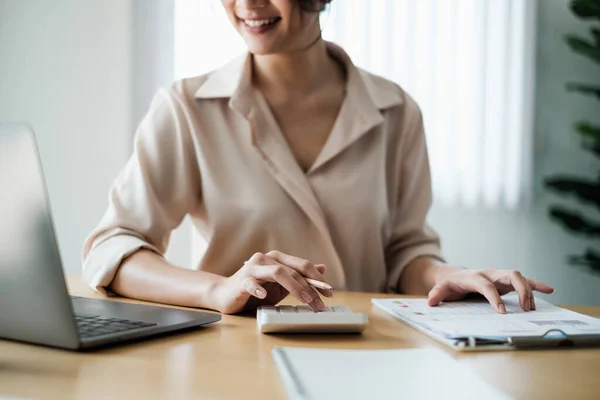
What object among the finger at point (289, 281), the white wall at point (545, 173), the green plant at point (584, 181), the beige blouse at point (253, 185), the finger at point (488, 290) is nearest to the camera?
the finger at point (289, 281)

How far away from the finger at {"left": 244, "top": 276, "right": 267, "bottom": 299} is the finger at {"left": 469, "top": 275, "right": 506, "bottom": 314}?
354mm

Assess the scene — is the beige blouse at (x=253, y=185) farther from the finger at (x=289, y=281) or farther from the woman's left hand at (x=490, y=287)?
the finger at (x=289, y=281)

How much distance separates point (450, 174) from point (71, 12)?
180cm

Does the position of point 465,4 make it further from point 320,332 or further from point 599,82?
point 320,332

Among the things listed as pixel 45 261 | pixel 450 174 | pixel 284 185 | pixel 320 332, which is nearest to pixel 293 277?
pixel 320 332

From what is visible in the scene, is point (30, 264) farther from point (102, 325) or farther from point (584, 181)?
point (584, 181)

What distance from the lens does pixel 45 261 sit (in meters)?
0.63

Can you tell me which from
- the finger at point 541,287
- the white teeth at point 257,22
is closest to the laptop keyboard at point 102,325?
the finger at point 541,287

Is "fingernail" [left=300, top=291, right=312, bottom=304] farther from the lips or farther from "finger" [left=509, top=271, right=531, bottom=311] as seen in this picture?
the lips

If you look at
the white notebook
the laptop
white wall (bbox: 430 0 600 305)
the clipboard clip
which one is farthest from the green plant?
the laptop

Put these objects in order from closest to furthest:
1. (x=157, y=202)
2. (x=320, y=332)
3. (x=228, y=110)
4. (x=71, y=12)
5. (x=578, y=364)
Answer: (x=578, y=364) → (x=320, y=332) → (x=157, y=202) → (x=228, y=110) → (x=71, y=12)

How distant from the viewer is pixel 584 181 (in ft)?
9.23

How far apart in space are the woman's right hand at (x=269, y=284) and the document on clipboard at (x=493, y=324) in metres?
0.15

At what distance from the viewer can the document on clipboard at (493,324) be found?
0.80m
